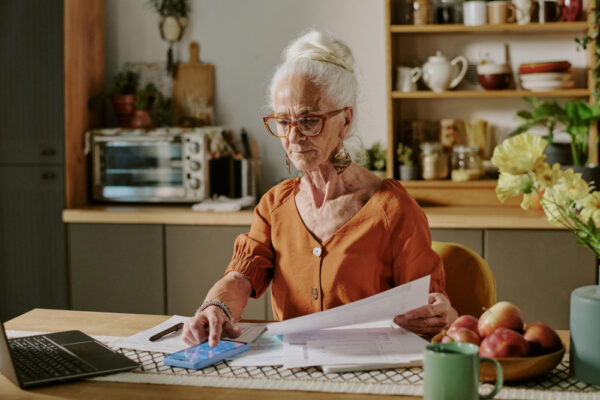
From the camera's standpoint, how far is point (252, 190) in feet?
11.4

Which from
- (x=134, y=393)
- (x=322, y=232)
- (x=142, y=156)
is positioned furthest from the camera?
(x=142, y=156)

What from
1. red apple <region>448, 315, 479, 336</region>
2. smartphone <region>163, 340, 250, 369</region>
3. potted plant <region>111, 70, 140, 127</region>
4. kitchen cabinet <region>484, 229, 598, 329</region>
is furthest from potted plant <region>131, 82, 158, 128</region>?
red apple <region>448, 315, 479, 336</region>

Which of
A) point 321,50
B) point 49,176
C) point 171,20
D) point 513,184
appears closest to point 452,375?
point 513,184

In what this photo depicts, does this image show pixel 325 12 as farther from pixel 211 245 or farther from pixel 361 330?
pixel 361 330

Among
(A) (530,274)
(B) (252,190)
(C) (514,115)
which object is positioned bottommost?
(A) (530,274)

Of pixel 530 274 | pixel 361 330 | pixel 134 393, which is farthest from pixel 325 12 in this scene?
pixel 134 393

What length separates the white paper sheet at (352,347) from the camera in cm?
132

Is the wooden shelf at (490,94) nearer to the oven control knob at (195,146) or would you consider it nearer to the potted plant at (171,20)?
the oven control knob at (195,146)

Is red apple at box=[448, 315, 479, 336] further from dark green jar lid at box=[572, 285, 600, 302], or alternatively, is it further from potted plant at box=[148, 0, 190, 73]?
potted plant at box=[148, 0, 190, 73]

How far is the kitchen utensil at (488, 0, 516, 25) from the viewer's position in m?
3.25

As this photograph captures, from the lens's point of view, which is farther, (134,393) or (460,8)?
(460,8)

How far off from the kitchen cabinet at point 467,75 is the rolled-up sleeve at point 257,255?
154cm

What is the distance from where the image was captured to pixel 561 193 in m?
1.16

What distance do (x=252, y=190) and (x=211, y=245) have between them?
0.40 m
